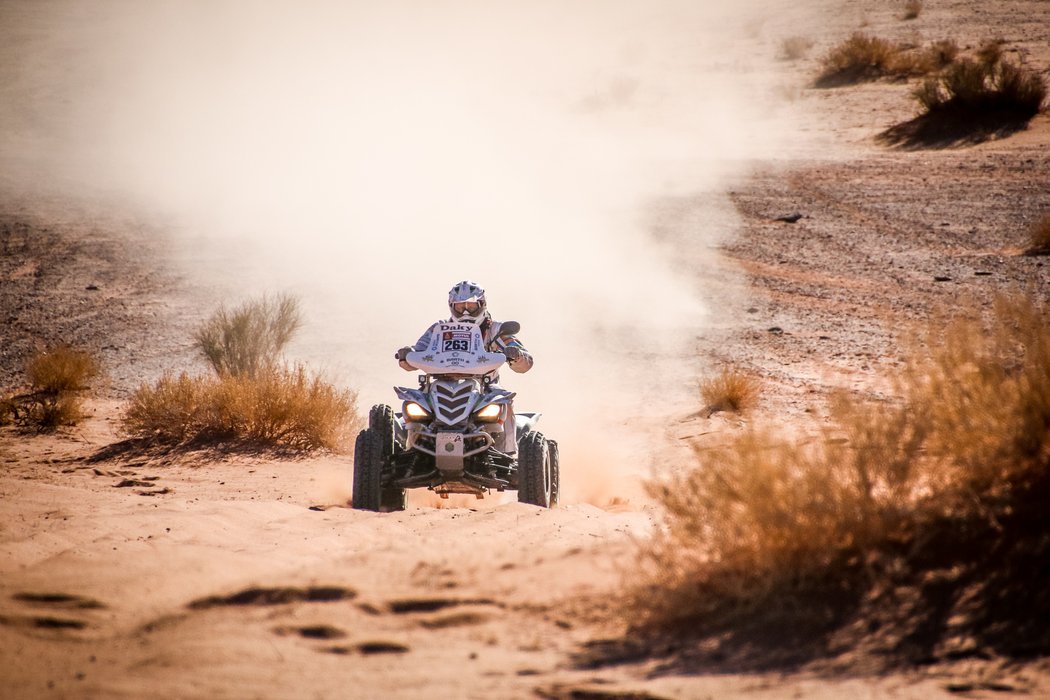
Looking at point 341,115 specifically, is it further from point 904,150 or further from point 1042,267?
point 1042,267

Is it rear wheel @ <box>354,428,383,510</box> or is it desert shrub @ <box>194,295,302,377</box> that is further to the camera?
desert shrub @ <box>194,295,302,377</box>

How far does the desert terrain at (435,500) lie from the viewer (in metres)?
4.91

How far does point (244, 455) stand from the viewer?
43.1 feet

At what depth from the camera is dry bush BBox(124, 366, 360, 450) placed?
1359 centimetres

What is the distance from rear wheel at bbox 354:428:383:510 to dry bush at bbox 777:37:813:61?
2896 centimetres

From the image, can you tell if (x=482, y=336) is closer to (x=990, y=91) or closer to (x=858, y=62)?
(x=990, y=91)

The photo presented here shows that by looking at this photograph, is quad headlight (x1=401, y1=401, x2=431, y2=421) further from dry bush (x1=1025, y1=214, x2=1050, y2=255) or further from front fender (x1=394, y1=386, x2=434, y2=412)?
dry bush (x1=1025, y1=214, x2=1050, y2=255)

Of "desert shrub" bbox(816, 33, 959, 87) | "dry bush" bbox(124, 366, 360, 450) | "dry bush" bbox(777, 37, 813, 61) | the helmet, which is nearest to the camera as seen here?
the helmet

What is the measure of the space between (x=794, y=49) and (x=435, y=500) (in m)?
28.0

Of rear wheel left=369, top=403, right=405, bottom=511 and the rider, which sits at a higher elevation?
the rider

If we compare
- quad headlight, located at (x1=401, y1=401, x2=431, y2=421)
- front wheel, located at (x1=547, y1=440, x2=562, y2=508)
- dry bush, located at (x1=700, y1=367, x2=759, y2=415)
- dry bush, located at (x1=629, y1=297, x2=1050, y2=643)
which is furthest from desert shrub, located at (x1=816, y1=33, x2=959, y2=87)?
dry bush, located at (x1=629, y1=297, x2=1050, y2=643)

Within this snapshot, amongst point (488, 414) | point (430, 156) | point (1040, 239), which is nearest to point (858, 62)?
point (430, 156)

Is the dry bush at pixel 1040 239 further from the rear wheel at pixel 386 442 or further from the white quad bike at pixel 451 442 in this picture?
the rear wheel at pixel 386 442

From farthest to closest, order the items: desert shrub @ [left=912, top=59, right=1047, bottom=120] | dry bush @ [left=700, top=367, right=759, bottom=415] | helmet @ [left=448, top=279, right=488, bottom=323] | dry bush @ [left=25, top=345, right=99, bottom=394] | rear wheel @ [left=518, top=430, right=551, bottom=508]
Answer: desert shrub @ [left=912, top=59, right=1047, bottom=120], dry bush @ [left=25, top=345, right=99, bottom=394], dry bush @ [left=700, top=367, right=759, bottom=415], helmet @ [left=448, top=279, right=488, bottom=323], rear wheel @ [left=518, top=430, right=551, bottom=508]
